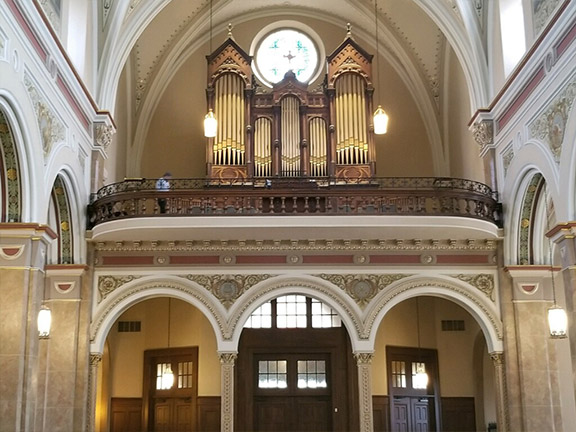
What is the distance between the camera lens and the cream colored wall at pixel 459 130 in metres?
18.2

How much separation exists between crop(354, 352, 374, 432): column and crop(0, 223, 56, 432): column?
247 inches

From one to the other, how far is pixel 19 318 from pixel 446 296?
8.30m

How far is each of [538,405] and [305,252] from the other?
17.1 ft

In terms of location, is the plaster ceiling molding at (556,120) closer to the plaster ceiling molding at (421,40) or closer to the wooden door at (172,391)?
the plaster ceiling molding at (421,40)

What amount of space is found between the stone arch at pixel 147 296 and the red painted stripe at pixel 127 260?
0.99 feet

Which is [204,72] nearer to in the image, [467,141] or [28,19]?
[467,141]

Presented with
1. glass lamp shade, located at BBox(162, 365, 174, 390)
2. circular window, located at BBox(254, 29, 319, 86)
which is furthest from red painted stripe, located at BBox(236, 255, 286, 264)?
circular window, located at BBox(254, 29, 319, 86)

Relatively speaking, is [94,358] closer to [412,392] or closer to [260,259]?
[260,259]

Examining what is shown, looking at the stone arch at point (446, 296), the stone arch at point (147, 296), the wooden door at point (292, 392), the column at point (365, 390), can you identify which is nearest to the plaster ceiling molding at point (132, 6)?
the stone arch at point (147, 296)

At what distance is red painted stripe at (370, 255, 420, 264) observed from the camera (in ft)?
52.7

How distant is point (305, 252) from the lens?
634 inches

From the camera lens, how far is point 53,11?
45.6ft

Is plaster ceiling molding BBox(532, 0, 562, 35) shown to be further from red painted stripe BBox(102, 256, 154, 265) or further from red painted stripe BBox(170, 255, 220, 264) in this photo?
red painted stripe BBox(102, 256, 154, 265)

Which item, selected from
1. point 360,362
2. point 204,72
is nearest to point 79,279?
point 360,362
